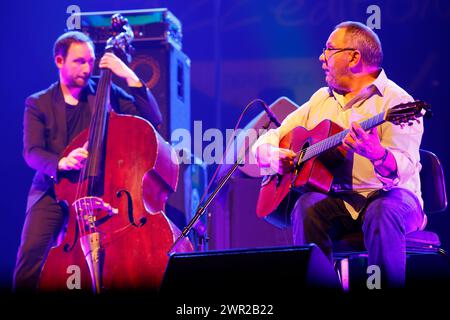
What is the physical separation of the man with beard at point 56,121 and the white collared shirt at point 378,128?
1.16 meters

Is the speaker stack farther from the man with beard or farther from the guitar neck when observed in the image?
the guitar neck

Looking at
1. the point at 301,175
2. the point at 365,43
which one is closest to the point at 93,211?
the point at 301,175

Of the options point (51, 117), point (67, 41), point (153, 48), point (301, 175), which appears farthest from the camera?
point (153, 48)

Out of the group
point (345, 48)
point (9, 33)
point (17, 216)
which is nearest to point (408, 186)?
point (345, 48)

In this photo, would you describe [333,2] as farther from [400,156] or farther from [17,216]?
[17,216]

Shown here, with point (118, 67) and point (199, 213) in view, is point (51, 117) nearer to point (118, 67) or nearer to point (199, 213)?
point (118, 67)

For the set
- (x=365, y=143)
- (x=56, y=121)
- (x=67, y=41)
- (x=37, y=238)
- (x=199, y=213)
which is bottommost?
(x=37, y=238)

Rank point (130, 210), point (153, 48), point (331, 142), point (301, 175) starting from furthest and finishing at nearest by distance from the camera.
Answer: point (153, 48), point (130, 210), point (301, 175), point (331, 142)

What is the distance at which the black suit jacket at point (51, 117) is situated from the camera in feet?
14.9

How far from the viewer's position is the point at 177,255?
2.75m

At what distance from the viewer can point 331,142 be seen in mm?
3514

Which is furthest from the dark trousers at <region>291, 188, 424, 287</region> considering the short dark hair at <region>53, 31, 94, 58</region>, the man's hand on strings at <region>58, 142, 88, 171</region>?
the short dark hair at <region>53, 31, 94, 58</region>

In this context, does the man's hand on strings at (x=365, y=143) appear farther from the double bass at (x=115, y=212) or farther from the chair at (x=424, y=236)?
the double bass at (x=115, y=212)

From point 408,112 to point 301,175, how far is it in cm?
72
